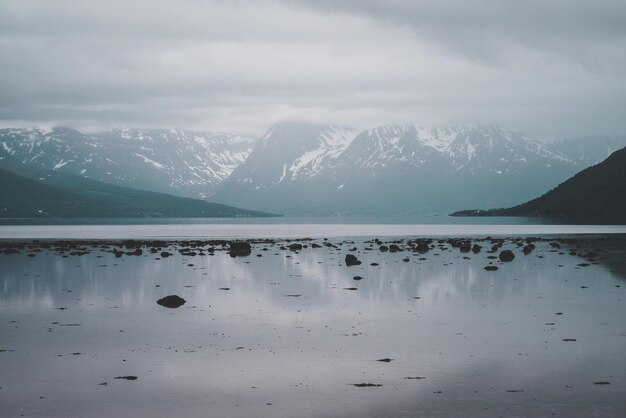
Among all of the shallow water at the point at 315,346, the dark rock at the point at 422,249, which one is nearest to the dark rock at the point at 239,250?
the dark rock at the point at 422,249

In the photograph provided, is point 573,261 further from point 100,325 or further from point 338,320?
point 100,325

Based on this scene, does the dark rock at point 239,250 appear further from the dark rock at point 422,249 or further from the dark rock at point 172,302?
the dark rock at point 172,302

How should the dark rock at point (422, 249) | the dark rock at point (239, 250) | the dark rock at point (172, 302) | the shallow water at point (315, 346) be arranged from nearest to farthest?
the shallow water at point (315, 346), the dark rock at point (172, 302), the dark rock at point (239, 250), the dark rock at point (422, 249)

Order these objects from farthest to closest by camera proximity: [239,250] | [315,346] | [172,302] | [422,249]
Result: [422,249] < [239,250] < [172,302] < [315,346]

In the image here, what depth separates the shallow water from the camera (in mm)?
22250

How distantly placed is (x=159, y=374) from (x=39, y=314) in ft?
57.7

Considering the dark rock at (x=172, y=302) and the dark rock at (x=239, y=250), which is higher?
the dark rock at (x=239, y=250)

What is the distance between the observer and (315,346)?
30.8 meters

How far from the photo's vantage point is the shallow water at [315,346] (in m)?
22.2

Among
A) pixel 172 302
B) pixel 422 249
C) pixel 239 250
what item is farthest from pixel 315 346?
pixel 422 249

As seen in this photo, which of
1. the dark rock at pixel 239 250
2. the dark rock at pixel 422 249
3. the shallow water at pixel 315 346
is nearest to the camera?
the shallow water at pixel 315 346

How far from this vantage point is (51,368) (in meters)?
26.9

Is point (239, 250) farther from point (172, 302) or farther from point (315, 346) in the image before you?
point (315, 346)

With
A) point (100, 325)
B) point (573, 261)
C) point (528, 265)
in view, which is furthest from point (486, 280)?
point (100, 325)
